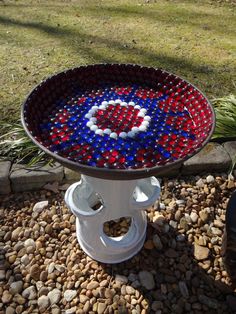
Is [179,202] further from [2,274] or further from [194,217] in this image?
[2,274]

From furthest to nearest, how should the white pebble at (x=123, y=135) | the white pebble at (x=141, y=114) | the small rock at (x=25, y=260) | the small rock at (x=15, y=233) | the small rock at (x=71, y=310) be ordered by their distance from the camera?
the small rock at (x=15, y=233)
the small rock at (x=25, y=260)
the small rock at (x=71, y=310)
the white pebble at (x=141, y=114)
the white pebble at (x=123, y=135)

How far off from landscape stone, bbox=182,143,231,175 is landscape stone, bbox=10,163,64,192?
3.07 feet

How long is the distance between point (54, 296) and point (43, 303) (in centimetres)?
7

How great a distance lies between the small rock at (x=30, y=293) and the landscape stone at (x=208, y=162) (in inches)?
52.6

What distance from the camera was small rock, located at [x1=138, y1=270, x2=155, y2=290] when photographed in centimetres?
207

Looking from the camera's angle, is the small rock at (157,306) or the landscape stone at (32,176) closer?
the small rock at (157,306)

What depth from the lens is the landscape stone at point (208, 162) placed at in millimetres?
2705

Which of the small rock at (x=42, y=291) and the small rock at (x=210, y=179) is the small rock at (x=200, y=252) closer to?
the small rock at (x=210, y=179)

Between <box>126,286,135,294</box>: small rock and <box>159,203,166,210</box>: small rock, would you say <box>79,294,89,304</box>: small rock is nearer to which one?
<box>126,286,135,294</box>: small rock

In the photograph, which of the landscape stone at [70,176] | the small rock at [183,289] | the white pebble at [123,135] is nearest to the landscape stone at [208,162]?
the landscape stone at [70,176]

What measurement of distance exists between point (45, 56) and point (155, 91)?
2421 mm

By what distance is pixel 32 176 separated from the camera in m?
2.54

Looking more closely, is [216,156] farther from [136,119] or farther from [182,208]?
[136,119]

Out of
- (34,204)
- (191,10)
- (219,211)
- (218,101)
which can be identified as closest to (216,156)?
(219,211)
